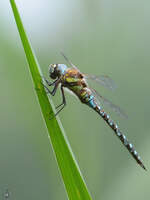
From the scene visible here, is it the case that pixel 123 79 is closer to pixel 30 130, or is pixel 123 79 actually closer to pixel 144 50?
pixel 144 50

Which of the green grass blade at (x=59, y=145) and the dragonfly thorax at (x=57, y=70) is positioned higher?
the dragonfly thorax at (x=57, y=70)

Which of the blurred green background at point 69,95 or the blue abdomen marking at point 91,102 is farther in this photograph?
the blurred green background at point 69,95

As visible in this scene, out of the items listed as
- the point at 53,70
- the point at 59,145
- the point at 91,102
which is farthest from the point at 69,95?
the point at 59,145

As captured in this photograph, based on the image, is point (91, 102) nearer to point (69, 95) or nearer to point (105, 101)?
point (105, 101)

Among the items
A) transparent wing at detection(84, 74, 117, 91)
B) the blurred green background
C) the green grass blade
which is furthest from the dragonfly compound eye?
the blurred green background

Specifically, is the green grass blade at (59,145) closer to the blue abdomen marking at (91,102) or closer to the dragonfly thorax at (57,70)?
the dragonfly thorax at (57,70)

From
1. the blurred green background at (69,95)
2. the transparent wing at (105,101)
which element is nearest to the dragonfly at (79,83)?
the transparent wing at (105,101)

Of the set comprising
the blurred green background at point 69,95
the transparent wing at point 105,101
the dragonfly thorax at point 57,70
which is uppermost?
the blurred green background at point 69,95
